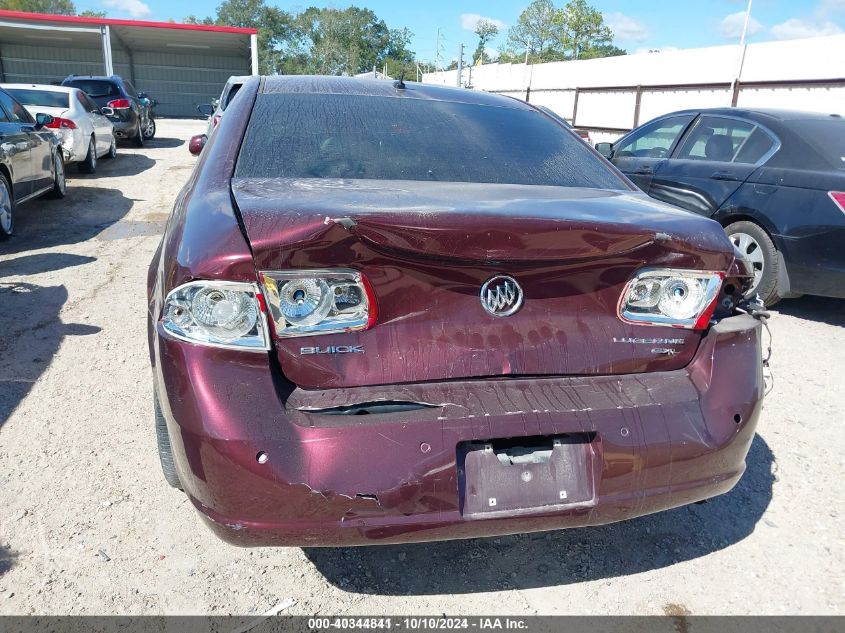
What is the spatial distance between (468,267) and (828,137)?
15.6 ft

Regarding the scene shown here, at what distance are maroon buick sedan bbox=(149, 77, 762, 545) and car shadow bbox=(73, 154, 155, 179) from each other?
937 centimetres

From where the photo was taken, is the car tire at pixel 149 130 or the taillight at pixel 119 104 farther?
the car tire at pixel 149 130

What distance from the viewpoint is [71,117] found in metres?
10.5

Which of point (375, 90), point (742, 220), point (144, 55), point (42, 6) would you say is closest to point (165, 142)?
point (742, 220)

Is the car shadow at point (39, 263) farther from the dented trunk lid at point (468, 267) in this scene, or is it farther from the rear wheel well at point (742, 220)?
the rear wheel well at point (742, 220)

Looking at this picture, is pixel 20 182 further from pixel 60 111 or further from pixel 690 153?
pixel 690 153

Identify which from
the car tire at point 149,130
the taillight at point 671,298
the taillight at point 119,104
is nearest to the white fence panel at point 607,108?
the car tire at point 149,130

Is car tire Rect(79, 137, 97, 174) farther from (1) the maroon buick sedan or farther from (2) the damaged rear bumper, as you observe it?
(2) the damaged rear bumper

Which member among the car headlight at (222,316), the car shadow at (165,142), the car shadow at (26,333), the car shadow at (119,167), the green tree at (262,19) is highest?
the green tree at (262,19)

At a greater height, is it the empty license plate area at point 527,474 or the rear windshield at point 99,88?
the rear windshield at point 99,88

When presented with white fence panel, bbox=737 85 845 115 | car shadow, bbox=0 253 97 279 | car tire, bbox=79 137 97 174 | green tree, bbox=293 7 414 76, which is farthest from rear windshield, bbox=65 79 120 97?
green tree, bbox=293 7 414 76

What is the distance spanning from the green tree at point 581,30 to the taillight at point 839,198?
80.0 metres

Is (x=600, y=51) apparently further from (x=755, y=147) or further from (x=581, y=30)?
(x=755, y=147)

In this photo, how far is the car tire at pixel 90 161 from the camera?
11.0 m
